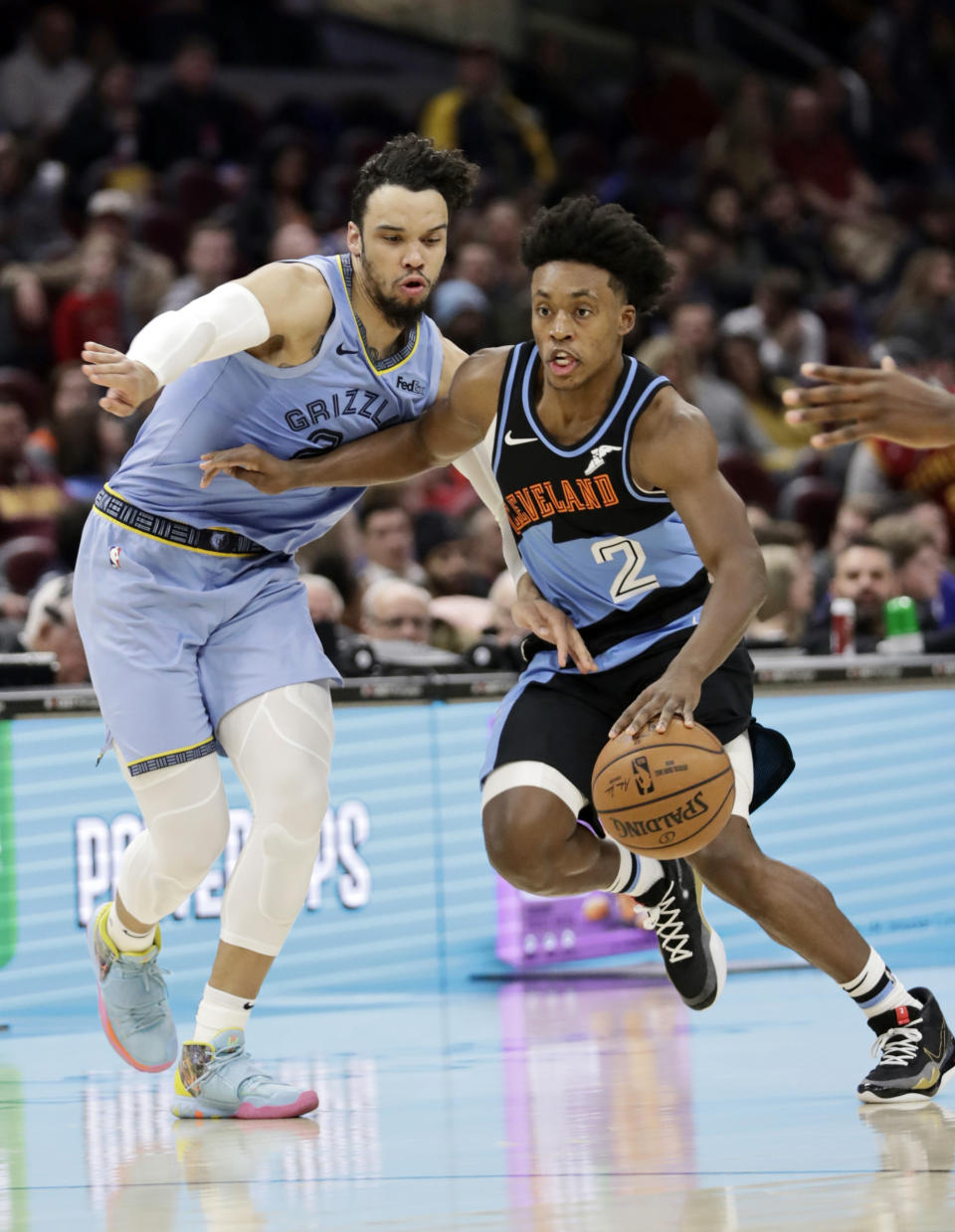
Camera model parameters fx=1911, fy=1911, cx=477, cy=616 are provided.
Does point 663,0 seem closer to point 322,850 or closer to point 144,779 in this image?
point 322,850

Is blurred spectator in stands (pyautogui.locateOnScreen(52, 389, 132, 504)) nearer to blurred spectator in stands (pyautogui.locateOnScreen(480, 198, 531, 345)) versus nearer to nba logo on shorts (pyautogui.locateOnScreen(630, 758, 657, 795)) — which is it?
blurred spectator in stands (pyautogui.locateOnScreen(480, 198, 531, 345))

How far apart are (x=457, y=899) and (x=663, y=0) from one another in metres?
12.3

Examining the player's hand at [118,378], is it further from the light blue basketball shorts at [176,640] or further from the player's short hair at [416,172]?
the player's short hair at [416,172]

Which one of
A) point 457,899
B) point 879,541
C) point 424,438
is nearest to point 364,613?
point 457,899

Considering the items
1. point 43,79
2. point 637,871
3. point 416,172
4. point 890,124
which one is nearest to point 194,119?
point 43,79

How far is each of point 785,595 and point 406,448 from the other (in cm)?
385

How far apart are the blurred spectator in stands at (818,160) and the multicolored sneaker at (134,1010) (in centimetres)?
1116

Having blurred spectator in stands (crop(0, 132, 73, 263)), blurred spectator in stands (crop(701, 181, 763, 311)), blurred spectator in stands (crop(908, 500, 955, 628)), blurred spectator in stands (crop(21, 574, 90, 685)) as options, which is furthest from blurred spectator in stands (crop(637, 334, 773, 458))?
blurred spectator in stands (crop(21, 574, 90, 685))

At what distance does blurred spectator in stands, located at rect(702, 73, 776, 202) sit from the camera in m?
14.2

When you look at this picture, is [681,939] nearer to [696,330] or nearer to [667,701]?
[667,701]

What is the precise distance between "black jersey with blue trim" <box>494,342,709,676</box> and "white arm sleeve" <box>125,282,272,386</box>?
61cm

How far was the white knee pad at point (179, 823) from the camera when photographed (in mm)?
4391

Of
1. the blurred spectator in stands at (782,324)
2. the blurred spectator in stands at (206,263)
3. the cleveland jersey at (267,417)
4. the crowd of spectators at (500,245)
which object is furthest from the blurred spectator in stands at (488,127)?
the cleveland jersey at (267,417)

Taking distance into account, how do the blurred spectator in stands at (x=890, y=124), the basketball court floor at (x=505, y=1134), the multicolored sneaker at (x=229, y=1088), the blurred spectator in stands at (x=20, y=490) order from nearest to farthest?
1. the basketball court floor at (x=505, y=1134)
2. the multicolored sneaker at (x=229, y=1088)
3. the blurred spectator in stands at (x=20, y=490)
4. the blurred spectator in stands at (x=890, y=124)
